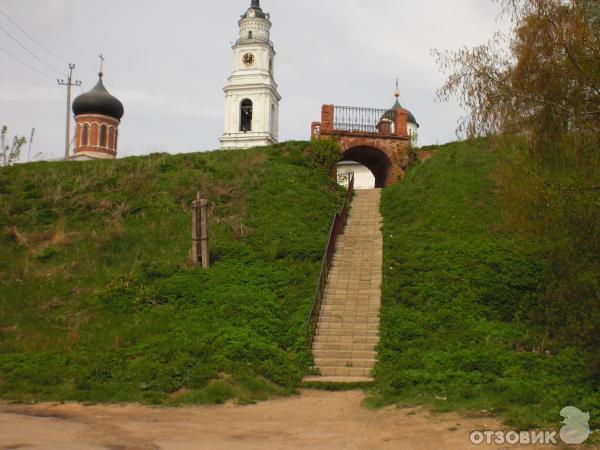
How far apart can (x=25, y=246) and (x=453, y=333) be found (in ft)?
42.1

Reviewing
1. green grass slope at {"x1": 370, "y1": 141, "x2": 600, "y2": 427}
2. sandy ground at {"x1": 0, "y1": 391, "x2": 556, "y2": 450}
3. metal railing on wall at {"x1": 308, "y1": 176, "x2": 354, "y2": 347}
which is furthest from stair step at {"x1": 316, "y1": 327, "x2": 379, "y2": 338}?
sandy ground at {"x1": 0, "y1": 391, "x2": 556, "y2": 450}

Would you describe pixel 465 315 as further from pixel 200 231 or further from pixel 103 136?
pixel 103 136

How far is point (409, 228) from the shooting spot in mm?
19938

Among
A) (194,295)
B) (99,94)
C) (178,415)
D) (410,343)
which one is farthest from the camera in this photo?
(99,94)

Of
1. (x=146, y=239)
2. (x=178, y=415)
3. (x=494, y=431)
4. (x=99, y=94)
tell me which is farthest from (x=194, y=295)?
(x=99, y=94)

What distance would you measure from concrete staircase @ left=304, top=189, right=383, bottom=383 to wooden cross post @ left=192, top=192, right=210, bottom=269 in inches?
135

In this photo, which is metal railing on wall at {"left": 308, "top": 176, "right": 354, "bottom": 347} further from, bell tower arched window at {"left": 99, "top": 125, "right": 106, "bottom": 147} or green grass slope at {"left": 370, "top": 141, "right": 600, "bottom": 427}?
bell tower arched window at {"left": 99, "top": 125, "right": 106, "bottom": 147}

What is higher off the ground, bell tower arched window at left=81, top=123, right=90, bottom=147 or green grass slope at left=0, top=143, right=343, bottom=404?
bell tower arched window at left=81, top=123, right=90, bottom=147

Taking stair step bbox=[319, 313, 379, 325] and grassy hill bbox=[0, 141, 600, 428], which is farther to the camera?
stair step bbox=[319, 313, 379, 325]

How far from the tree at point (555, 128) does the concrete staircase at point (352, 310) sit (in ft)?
14.1

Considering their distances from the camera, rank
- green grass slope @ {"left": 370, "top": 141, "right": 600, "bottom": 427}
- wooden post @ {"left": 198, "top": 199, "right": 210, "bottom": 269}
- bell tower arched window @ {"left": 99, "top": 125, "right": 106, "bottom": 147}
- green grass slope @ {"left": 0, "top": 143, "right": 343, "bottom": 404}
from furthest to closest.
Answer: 1. bell tower arched window @ {"left": 99, "top": 125, "right": 106, "bottom": 147}
2. wooden post @ {"left": 198, "top": 199, "right": 210, "bottom": 269}
3. green grass slope @ {"left": 0, "top": 143, "right": 343, "bottom": 404}
4. green grass slope @ {"left": 370, "top": 141, "right": 600, "bottom": 427}

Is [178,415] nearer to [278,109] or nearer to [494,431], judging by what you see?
[494,431]

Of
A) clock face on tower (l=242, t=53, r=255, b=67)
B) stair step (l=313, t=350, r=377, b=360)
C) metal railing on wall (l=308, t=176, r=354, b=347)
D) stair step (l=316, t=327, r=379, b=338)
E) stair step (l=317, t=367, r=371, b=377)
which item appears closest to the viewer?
stair step (l=317, t=367, r=371, b=377)

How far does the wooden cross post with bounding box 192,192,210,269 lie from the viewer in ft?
55.0
